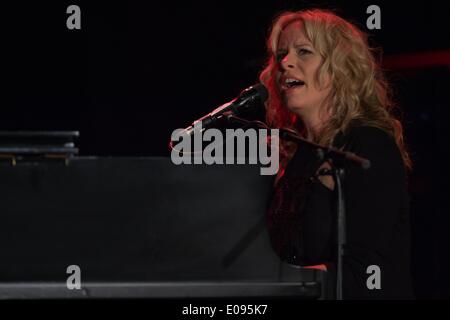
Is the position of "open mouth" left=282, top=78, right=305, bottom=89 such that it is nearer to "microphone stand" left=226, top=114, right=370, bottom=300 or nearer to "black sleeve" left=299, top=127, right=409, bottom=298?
"black sleeve" left=299, top=127, right=409, bottom=298

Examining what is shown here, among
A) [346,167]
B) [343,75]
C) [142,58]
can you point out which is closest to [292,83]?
[343,75]

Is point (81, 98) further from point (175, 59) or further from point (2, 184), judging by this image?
point (2, 184)

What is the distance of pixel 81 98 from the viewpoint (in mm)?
4250

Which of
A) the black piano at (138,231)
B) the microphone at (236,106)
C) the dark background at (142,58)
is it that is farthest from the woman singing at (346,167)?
the dark background at (142,58)

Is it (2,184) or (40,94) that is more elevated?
(40,94)

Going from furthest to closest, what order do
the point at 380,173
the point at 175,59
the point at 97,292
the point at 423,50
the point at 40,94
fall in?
the point at 423,50 → the point at 175,59 → the point at 40,94 → the point at 380,173 → the point at 97,292

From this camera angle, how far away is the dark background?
4180mm

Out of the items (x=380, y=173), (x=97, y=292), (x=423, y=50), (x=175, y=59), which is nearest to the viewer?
(x=97, y=292)

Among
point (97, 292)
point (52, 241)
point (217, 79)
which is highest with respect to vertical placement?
point (217, 79)

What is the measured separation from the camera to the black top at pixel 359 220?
7.17 feet

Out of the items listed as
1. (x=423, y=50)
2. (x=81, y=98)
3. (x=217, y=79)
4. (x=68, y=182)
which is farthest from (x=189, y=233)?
(x=423, y=50)

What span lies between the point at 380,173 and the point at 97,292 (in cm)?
87

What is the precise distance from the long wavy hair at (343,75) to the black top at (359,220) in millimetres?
153

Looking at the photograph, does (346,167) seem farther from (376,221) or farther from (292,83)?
(292,83)
